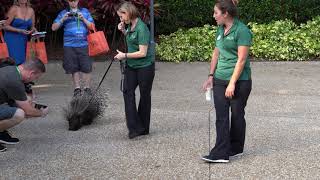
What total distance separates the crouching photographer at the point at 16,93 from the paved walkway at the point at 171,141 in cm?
38

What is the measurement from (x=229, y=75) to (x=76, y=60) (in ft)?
10.0

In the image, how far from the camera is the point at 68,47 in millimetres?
7770

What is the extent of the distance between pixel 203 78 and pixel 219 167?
4637 millimetres

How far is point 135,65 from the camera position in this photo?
6094 mm

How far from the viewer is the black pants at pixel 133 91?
6121 millimetres

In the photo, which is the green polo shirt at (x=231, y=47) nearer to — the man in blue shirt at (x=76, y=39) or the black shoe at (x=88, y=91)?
the black shoe at (x=88, y=91)

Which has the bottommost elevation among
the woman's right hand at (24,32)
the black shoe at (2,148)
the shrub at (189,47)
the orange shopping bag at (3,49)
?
the shrub at (189,47)

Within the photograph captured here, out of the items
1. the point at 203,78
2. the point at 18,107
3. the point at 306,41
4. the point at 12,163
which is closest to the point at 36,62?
the point at 18,107

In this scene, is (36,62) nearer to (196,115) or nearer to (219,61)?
(219,61)

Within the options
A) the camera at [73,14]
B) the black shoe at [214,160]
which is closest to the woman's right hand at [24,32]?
the camera at [73,14]

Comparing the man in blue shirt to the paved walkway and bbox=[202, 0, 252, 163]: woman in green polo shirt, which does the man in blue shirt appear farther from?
bbox=[202, 0, 252, 163]: woman in green polo shirt

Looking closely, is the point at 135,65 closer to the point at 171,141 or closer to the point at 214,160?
the point at 171,141

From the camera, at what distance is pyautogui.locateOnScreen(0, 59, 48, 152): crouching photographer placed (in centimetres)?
538

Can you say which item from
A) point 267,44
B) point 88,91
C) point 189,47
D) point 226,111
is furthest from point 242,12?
point 226,111
